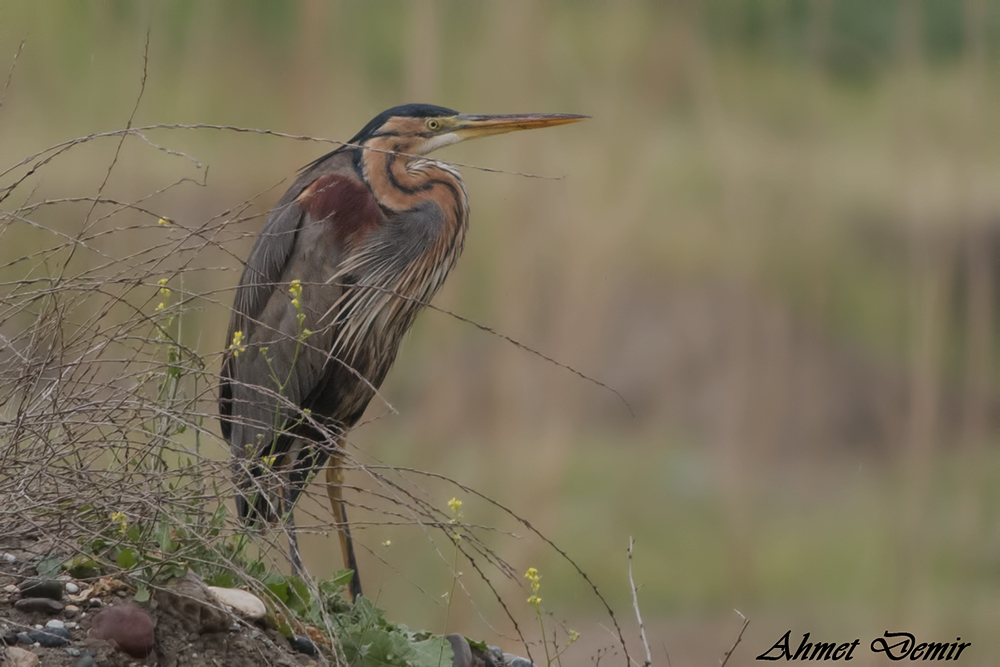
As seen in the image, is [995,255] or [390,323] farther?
[995,255]

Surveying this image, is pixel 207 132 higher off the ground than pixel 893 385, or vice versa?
pixel 207 132

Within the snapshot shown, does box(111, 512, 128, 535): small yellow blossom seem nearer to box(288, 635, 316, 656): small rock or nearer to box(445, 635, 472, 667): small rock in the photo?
box(288, 635, 316, 656): small rock

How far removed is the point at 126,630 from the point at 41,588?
138mm

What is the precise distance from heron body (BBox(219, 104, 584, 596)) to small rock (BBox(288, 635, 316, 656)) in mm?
607

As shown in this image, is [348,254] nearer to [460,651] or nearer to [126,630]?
[460,651]

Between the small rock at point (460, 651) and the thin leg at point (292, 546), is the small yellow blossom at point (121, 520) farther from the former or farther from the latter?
the small rock at point (460, 651)

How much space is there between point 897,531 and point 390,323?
1.55 meters

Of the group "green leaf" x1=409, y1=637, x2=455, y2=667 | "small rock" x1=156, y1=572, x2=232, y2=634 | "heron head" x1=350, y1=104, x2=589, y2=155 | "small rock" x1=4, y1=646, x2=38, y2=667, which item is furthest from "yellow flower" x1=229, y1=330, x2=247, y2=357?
"heron head" x1=350, y1=104, x2=589, y2=155

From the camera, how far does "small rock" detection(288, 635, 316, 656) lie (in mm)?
1473

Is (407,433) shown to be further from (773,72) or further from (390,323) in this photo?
(773,72)

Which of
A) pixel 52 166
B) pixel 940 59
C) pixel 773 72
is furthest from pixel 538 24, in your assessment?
pixel 52 166

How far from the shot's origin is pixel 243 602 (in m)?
1.44

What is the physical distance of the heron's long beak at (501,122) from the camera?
2098 mm

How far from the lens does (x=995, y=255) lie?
2818mm
